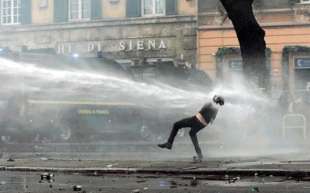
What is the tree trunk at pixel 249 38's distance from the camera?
21.5m

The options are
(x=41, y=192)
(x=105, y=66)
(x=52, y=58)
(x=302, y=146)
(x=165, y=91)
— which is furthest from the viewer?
(x=105, y=66)

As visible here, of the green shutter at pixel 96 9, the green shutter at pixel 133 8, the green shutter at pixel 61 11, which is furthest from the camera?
the green shutter at pixel 61 11

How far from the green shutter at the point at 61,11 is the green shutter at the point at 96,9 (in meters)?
Result: 1.64

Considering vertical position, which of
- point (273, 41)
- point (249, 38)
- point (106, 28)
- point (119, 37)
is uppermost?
point (106, 28)

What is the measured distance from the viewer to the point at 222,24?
36.0 meters

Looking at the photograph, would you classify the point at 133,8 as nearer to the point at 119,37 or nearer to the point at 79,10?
the point at 119,37

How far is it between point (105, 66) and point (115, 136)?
249 cm

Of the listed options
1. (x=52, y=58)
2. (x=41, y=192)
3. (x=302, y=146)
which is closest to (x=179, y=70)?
(x=52, y=58)

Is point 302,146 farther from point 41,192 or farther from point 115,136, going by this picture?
point 41,192

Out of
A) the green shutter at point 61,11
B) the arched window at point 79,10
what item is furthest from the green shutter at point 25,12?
the arched window at point 79,10

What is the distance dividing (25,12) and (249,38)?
21498 mm

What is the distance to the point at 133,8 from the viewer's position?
125ft

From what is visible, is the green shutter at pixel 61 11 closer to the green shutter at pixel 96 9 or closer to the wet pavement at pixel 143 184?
the green shutter at pixel 96 9

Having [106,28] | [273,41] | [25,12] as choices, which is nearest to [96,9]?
[106,28]
